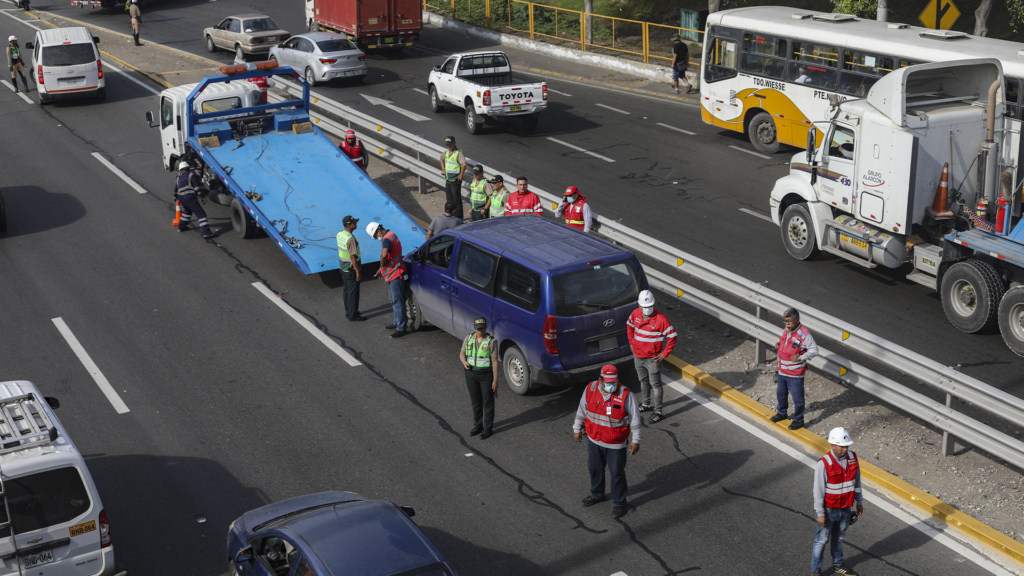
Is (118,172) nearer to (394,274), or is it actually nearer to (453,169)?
(453,169)

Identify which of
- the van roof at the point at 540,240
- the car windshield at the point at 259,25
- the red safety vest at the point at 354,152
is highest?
the car windshield at the point at 259,25

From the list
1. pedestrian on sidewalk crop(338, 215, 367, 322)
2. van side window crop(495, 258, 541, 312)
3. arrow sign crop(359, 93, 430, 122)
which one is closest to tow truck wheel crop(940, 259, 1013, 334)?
van side window crop(495, 258, 541, 312)

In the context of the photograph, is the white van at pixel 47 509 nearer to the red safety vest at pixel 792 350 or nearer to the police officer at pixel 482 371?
the police officer at pixel 482 371

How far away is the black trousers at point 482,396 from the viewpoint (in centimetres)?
1023

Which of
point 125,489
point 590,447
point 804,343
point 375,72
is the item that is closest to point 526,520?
point 590,447

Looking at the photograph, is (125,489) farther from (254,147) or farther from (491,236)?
(254,147)

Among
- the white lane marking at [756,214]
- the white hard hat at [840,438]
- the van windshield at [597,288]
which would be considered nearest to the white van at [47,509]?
the van windshield at [597,288]

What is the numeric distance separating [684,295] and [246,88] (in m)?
10.8

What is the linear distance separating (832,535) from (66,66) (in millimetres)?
25413

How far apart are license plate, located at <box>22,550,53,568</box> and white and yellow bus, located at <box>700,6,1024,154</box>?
46.6ft

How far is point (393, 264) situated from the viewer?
42.9 feet

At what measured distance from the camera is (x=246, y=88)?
18828mm

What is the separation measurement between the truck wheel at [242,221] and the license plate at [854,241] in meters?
10.0

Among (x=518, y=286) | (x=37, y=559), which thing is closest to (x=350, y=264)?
(x=518, y=286)
